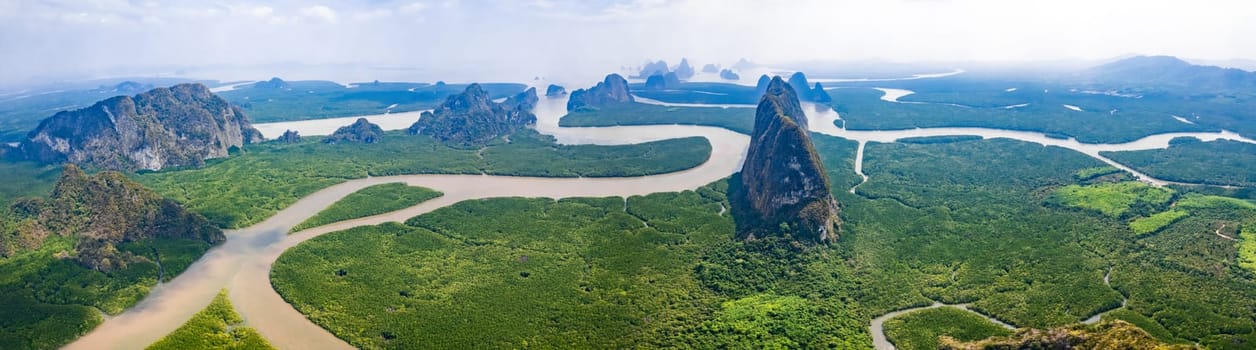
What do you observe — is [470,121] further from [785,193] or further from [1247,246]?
[1247,246]

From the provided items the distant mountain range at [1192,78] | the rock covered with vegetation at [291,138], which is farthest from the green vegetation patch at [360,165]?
the distant mountain range at [1192,78]

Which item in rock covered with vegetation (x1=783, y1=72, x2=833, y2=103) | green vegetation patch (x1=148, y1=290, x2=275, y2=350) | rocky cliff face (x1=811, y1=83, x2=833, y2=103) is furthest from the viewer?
rock covered with vegetation (x1=783, y1=72, x2=833, y2=103)

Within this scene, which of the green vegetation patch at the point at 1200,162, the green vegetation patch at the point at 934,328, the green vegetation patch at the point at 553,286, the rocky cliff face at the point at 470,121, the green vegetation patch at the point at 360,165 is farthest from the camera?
the rocky cliff face at the point at 470,121

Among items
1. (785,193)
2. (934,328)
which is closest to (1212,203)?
(785,193)

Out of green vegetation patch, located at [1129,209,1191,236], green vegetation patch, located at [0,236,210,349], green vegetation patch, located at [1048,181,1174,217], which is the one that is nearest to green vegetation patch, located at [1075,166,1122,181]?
green vegetation patch, located at [1048,181,1174,217]

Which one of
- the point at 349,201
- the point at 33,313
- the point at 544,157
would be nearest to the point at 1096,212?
the point at 544,157

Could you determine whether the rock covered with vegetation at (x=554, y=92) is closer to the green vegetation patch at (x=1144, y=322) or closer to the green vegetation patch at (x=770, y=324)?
the green vegetation patch at (x=770, y=324)

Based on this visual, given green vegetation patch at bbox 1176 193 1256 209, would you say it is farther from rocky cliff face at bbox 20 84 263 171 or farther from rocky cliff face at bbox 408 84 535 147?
rocky cliff face at bbox 20 84 263 171
